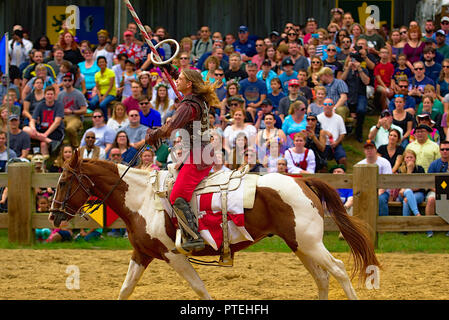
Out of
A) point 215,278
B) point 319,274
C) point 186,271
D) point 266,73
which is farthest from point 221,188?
point 266,73

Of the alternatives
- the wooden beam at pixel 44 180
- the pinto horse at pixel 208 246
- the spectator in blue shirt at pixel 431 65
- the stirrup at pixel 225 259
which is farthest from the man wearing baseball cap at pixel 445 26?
the stirrup at pixel 225 259

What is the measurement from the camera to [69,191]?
7289 mm

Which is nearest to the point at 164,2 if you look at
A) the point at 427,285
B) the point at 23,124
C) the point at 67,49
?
the point at 67,49

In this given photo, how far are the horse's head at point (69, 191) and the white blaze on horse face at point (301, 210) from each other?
179 centimetres

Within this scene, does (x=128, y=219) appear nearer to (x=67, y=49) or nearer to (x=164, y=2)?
(x=67, y=49)

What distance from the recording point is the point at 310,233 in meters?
7.02

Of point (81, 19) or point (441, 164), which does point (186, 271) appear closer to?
point (441, 164)

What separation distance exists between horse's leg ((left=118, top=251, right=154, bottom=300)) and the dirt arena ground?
2.95ft

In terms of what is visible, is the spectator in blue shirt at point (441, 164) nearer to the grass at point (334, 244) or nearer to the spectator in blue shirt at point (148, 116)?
the grass at point (334, 244)

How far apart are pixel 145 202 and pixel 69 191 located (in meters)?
0.77

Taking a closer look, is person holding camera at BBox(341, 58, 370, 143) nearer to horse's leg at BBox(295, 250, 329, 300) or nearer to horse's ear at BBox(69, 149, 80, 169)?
horse's leg at BBox(295, 250, 329, 300)

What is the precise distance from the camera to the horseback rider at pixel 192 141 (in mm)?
6906
